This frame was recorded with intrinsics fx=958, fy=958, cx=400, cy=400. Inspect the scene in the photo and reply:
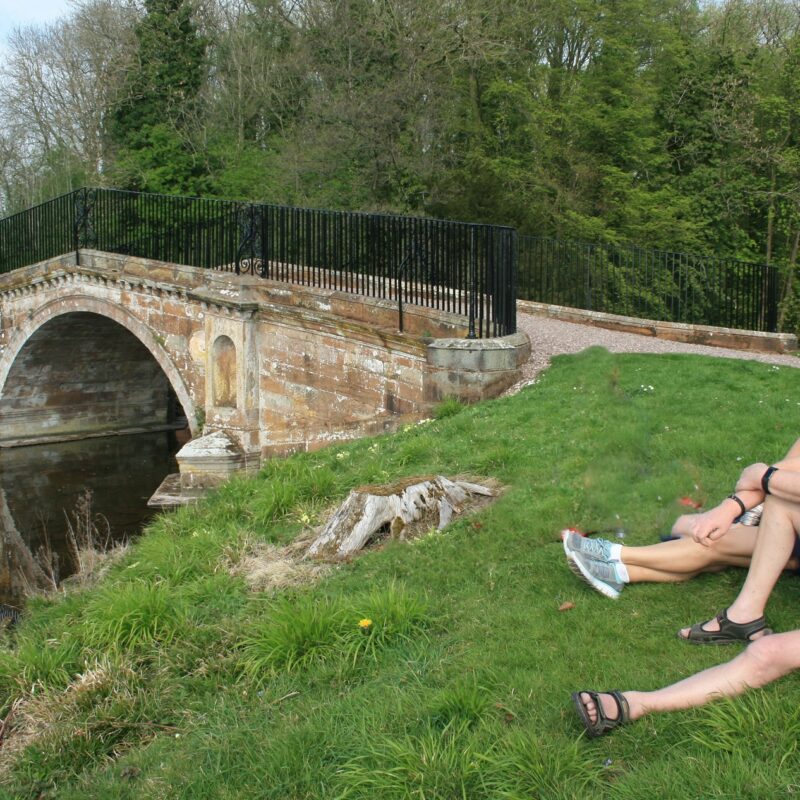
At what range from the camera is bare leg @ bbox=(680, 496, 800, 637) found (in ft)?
12.3

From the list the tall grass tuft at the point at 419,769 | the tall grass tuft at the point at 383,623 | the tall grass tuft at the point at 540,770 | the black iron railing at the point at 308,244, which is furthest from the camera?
the black iron railing at the point at 308,244

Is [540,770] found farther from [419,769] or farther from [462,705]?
[462,705]

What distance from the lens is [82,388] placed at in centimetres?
2223

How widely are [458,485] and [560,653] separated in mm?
2434

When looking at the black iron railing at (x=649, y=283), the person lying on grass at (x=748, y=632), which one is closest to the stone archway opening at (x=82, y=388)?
the black iron railing at (x=649, y=283)

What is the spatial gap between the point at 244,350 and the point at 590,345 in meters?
4.82

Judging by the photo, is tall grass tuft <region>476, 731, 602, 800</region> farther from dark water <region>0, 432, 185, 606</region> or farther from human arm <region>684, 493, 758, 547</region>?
dark water <region>0, 432, 185, 606</region>

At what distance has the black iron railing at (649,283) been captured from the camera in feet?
49.1

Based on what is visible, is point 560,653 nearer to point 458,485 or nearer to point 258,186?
point 458,485

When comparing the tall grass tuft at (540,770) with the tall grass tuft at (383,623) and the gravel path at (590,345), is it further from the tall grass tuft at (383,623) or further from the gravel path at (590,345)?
the gravel path at (590,345)

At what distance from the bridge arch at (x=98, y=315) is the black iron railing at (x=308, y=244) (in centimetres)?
111

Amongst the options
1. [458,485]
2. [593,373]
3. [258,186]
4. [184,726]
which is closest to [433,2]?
[258,186]

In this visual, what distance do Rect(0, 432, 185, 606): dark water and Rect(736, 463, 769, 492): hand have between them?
8.79 metres

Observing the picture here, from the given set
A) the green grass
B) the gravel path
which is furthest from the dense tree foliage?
the green grass
